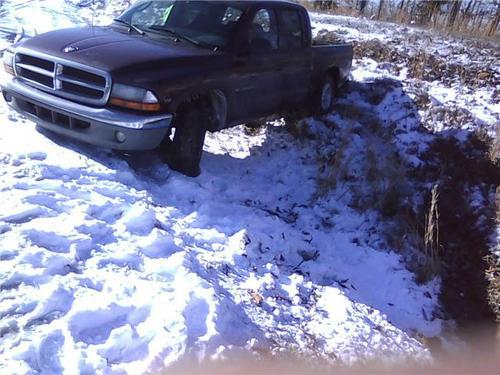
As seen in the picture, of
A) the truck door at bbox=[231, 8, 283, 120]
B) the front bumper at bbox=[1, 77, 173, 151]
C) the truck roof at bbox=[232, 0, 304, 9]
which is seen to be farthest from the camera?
the truck roof at bbox=[232, 0, 304, 9]

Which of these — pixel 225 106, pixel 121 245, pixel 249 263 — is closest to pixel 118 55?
pixel 225 106

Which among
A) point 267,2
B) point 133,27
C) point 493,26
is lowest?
point 493,26

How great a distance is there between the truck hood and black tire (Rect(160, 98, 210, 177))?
46cm

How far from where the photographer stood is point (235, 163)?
6176 millimetres

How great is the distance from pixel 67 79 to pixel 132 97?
0.65m

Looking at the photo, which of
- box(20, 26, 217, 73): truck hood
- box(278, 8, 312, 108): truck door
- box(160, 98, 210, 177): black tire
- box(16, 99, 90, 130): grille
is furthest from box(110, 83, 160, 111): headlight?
box(278, 8, 312, 108): truck door

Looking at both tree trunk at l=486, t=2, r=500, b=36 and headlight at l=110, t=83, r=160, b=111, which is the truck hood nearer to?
headlight at l=110, t=83, r=160, b=111

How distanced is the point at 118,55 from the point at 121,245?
1842 millimetres

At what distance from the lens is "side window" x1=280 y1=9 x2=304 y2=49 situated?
21.1 feet

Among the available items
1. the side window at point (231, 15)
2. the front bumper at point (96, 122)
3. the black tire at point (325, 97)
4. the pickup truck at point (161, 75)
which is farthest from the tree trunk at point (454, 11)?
the front bumper at point (96, 122)

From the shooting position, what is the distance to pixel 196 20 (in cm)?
570

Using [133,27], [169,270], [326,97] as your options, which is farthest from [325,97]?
[169,270]

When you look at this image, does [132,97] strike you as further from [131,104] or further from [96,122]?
[96,122]

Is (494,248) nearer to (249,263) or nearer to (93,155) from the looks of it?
(249,263)
